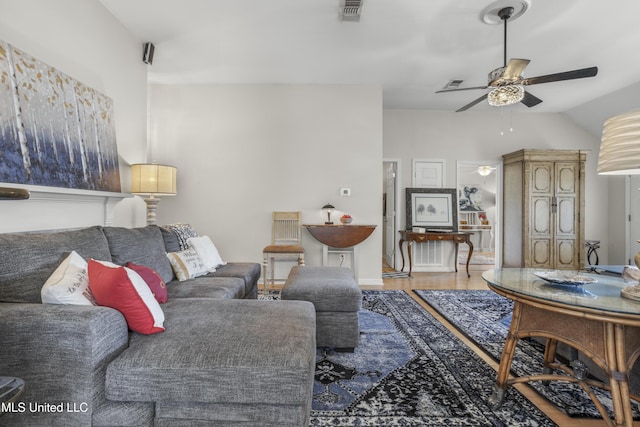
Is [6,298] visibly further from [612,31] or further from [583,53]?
[583,53]

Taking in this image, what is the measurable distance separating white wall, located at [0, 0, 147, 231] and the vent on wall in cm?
191

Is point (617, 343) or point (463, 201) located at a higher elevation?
point (463, 201)

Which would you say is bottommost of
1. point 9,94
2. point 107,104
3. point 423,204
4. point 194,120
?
point 423,204

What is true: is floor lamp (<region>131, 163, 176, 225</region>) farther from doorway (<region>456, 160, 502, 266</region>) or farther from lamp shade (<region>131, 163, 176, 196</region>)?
doorway (<region>456, 160, 502, 266</region>)

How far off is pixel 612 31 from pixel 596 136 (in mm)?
2779

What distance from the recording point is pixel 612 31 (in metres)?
2.64

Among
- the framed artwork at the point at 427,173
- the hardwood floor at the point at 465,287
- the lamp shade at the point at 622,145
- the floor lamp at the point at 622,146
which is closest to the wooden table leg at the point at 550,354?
the hardwood floor at the point at 465,287

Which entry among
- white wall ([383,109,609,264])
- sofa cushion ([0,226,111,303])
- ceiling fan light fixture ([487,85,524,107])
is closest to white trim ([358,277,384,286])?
white wall ([383,109,609,264])

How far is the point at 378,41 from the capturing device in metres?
2.86

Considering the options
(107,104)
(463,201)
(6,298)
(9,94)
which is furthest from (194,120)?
(463,201)

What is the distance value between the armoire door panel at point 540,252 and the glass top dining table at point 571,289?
117 inches

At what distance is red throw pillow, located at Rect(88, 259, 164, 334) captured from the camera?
1188mm

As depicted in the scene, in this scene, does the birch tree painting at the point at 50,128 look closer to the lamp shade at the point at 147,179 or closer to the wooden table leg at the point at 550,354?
the lamp shade at the point at 147,179

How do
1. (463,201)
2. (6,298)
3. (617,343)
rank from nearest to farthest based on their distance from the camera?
(617,343) < (6,298) < (463,201)
